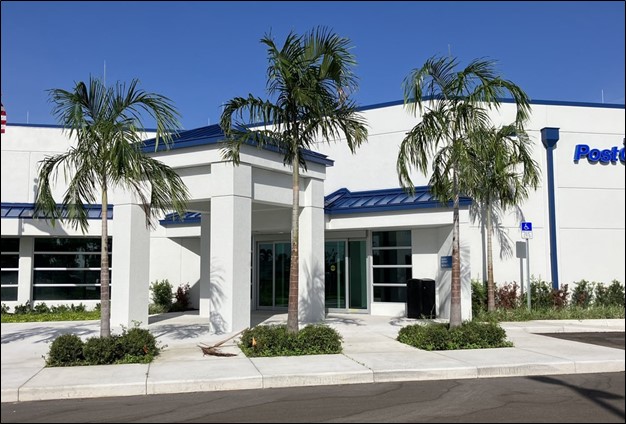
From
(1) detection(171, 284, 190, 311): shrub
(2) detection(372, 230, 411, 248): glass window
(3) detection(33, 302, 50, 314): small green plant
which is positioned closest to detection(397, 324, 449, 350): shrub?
(2) detection(372, 230, 411, 248): glass window

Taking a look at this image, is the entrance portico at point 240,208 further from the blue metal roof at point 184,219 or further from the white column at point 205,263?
the blue metal roof at point 184,219

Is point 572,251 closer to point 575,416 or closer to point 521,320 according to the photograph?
point 521,320

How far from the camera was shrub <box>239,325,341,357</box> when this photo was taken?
11.6 meters

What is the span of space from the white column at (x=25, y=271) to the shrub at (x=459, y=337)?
16.8 m

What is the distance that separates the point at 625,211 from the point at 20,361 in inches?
794

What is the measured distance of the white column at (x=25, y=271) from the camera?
2302 cm

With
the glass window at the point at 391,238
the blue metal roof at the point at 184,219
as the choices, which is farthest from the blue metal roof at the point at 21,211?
the glass window at the point at 391,238

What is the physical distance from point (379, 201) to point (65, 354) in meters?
11.9

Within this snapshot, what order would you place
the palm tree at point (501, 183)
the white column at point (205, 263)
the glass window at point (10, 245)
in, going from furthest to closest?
the glass window at point (10, 245) → the white column at point (205, 263) → the palm tree at point (501, 183)

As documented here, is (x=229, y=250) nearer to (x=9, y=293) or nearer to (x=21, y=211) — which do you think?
(x=21, y=211)

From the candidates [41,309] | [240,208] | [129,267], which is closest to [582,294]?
[240,208]

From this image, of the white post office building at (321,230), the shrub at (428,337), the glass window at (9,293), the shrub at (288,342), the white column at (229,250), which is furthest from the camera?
the glass window at (9,293)

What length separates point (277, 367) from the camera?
10.2m

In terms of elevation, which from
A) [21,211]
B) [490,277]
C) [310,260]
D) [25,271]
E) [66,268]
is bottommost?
[490,277]
